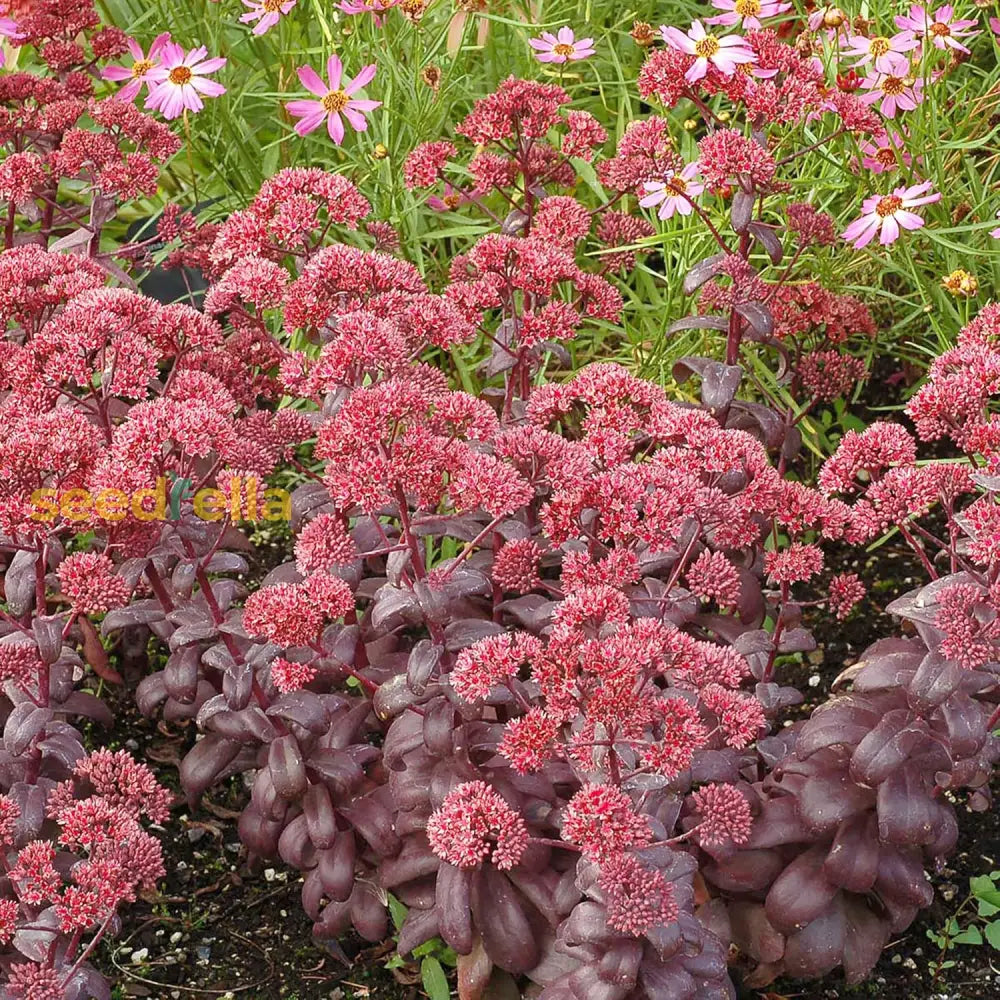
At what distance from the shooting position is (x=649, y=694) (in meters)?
2.07

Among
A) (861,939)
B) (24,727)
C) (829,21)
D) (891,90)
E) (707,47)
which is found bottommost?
(861,939)

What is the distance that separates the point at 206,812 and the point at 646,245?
176cm

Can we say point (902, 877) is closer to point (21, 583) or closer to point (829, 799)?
point (829, 799)

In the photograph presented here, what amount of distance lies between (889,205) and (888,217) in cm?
3

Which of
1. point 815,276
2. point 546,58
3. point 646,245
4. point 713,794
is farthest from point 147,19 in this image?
point 713,794

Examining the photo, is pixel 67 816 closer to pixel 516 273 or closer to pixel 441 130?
pixel 516 273

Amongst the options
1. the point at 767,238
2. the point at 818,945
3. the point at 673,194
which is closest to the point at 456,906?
the point at 818,945

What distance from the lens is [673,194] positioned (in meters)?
3.22

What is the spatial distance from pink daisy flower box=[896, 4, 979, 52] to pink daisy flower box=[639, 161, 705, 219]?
2.10ft

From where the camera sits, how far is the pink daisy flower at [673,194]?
10.4 ft

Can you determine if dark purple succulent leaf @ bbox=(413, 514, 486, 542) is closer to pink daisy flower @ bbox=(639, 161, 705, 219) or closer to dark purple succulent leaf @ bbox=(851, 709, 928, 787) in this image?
dark purple succulent leaf @ bbox=(851, 709, 928, 787)

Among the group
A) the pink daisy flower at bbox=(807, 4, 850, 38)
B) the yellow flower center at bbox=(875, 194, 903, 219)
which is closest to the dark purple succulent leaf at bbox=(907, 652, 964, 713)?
the yellow flower center at bbox=(875, 194, 903, 219)

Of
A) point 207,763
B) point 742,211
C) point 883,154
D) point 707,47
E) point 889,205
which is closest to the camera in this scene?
point 207,763

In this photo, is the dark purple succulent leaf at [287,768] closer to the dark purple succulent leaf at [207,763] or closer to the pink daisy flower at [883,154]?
the dark purple succulent leaf at [207,763]
